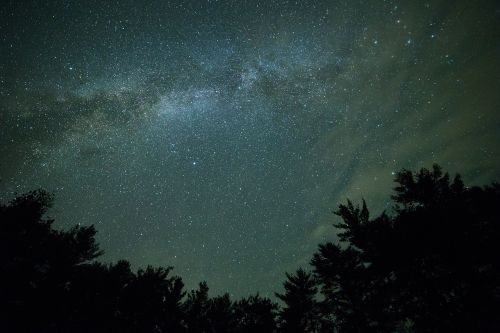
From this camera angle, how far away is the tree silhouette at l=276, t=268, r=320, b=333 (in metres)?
17.9

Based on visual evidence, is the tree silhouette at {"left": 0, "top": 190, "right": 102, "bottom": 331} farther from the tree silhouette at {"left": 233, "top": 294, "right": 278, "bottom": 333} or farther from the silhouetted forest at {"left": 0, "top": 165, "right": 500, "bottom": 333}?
the tree silhouette at {"left": 233, "top": 294, "right": 278, "bottom": 333}

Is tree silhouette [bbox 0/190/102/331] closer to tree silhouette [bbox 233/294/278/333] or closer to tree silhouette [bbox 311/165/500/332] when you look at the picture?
tree silhouette [bbox 233/294/278/333]

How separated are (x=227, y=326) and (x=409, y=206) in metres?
12.5

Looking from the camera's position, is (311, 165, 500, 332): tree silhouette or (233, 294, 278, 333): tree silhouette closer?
(311, 165, 500, 332): tree silhouette

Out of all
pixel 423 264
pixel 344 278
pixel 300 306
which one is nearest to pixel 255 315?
pixel 300 306

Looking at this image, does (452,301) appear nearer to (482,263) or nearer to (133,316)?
(482,263)

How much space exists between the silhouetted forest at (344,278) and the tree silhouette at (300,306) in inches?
2.7

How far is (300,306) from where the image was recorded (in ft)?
61.1

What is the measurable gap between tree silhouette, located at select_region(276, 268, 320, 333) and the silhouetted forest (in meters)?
0.07

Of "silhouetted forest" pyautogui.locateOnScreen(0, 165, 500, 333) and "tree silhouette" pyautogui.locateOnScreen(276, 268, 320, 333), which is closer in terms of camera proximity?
"silhouetted forest" pyautogui.locateOnScreen(0, 165, 500, 333)

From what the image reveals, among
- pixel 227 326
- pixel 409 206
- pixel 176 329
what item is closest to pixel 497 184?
pixel 409 206

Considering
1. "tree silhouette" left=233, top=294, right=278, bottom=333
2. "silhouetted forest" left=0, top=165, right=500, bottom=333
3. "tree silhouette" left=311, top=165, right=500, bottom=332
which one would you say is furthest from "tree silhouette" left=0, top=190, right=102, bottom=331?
"tree silhouette" left=311, top=165, right=500, bottom=332

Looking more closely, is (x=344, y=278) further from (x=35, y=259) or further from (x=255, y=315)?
(x=35, y=259)

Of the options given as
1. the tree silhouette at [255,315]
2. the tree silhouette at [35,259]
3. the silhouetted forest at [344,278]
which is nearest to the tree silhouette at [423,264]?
the silhouetted forest at [344,278]
